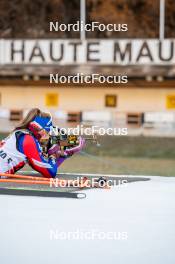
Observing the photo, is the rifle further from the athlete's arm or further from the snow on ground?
the snow on ground

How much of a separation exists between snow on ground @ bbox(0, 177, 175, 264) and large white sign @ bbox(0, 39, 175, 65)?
24491mm

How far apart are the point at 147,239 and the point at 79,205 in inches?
17.6

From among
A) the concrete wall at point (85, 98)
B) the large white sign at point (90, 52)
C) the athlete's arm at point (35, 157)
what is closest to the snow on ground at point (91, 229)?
the athlete's arm at point (35, 157)

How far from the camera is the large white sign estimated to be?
28.8 meters

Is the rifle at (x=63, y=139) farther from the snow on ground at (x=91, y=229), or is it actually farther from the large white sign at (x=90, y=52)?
the large white sign at (x=90, y=52)

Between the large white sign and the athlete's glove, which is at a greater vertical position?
the large white sign

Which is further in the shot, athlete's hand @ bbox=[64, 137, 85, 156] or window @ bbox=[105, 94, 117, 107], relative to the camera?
window @ bbox=[105, 94, 117, 107]

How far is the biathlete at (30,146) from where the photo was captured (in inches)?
191

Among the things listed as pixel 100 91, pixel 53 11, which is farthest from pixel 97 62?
pixel 53 11

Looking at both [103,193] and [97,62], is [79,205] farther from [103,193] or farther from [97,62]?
[97,62]

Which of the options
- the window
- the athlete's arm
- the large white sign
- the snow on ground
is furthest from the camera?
the window

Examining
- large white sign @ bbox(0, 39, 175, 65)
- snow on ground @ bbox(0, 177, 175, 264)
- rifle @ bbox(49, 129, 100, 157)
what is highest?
large white sign @ bbox(0, 39, 175, 65)

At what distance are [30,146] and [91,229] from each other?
1.00 meters

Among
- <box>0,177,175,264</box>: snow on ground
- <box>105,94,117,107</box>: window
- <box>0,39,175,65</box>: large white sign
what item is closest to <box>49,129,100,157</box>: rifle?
<box>0,177,175,264</box>: snow on ground
